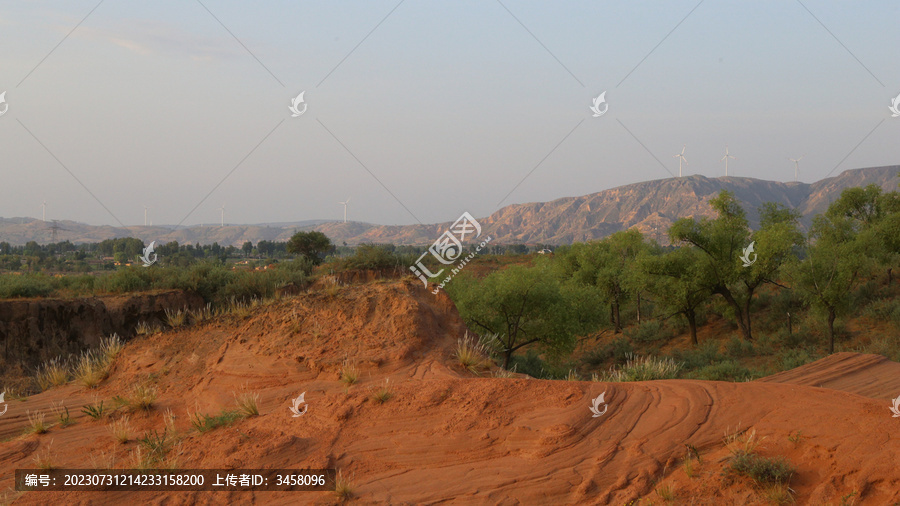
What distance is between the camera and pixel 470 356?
11.0 meters

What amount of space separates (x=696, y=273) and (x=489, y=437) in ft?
85.6

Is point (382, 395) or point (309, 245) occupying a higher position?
point (309, 245)

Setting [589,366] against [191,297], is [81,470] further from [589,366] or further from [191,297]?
[589,366]

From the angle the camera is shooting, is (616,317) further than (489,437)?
Yes

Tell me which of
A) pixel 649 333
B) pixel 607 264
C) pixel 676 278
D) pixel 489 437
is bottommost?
pixel 489 437

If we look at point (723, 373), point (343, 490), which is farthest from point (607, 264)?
point (343, 490)

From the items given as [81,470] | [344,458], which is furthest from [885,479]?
[81,470]

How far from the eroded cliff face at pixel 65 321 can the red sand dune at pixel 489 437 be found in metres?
7.34

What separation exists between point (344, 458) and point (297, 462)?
1.90 ft

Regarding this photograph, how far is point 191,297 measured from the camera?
21062 mm

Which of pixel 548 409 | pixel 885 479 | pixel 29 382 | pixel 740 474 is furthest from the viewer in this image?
pixel 29 382

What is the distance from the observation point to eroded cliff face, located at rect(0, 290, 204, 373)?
666 inches

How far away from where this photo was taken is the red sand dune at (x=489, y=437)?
5.99 meters

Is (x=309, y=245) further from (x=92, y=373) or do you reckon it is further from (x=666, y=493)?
(x=666, y=493)
